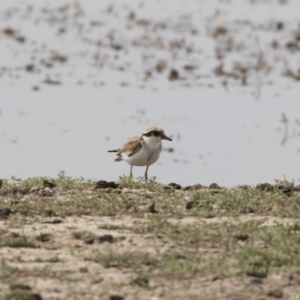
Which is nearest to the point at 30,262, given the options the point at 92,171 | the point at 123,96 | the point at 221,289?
the point at 221,289

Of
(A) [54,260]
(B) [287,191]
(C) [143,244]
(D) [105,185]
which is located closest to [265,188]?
(B) [287,191]

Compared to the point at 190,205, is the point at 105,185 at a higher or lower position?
higher

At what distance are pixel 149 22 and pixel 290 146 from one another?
1190cm

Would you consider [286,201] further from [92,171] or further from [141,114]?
[141,114]

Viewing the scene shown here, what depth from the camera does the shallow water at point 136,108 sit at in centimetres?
1677

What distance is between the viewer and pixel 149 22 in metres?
29.5

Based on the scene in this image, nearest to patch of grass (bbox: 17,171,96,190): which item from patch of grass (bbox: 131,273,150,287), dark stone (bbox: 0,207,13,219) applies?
dark stone (bbox: 0,207,13,219)

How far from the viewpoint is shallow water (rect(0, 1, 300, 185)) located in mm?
16766

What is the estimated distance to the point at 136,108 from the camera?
20625 millimetres

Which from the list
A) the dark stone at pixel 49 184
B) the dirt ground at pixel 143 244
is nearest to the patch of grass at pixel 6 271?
the dirt ground at pixel 143 244

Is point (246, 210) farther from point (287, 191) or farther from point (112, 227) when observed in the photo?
point (112, 227)

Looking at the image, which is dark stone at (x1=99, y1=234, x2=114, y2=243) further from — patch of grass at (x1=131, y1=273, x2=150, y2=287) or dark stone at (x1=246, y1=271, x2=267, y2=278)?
dark stone at (x1=246, y1=271, x2=267, y2=278)

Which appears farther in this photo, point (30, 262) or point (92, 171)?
point (92, 171)

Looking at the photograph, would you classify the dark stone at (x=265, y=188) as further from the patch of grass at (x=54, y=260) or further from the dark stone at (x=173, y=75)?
the dark stone at (x=173, y=75)
